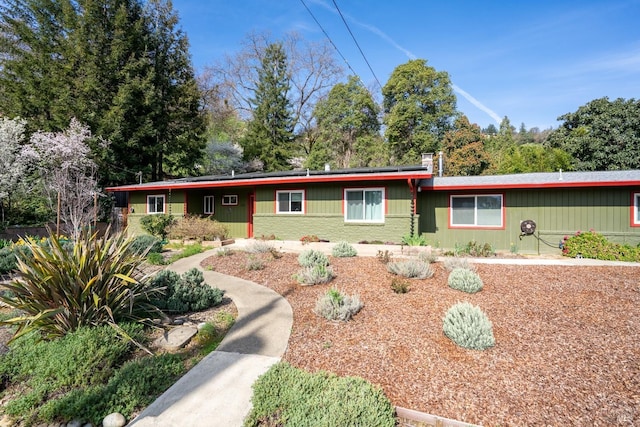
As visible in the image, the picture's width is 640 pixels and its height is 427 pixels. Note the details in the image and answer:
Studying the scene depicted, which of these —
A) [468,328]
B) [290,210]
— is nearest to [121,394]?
[468,328]

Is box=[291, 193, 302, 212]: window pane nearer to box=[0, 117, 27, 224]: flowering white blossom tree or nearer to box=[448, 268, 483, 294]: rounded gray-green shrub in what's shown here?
box=[448, 268, 483, 294]: rounded gray-green shrub

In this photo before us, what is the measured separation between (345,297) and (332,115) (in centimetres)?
2397

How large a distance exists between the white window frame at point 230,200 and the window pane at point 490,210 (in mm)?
10441

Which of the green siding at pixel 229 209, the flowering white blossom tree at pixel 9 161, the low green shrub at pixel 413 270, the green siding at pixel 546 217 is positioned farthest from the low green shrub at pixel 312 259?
the flowering white blossom tree at pixel 9 161

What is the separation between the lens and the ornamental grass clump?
3541 millimetres

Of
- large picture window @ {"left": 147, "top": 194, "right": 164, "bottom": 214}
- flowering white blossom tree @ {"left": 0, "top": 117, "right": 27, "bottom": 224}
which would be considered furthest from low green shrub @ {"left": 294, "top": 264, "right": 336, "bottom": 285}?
flowering white blossom tree @ {"left": 0, "top": 117, "right": 27, "bottom": 224}

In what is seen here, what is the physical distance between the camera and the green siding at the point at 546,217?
9.41 meters

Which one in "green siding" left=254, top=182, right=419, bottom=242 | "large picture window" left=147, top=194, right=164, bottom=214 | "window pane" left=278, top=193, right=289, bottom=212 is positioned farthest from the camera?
"large picture window" left=147, top=194, right=164, bottom=214

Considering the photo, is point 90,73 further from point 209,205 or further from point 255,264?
point 255,264

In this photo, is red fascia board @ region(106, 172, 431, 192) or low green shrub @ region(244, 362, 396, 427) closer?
low green shrub @ region(244, 362, 396, 427)

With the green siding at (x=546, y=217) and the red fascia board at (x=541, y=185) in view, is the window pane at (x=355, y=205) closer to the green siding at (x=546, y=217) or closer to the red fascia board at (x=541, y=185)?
the red fascia board at (x=541, y=185)

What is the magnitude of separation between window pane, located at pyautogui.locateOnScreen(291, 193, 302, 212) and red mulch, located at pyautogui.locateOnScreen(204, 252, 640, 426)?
5791 millimetres

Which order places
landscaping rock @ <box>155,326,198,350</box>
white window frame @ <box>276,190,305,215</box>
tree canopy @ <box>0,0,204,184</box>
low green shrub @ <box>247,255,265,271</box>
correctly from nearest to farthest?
landscaping rock @ <box>155,326,198,350</box> < low green shrub @ <box>247,255,265,271</box> < white window frame @ <box>276,190,305,215</box> < tree canopy @ <box>0,0,204,184</box>

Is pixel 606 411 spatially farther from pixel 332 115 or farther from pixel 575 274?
pixel 332 115
